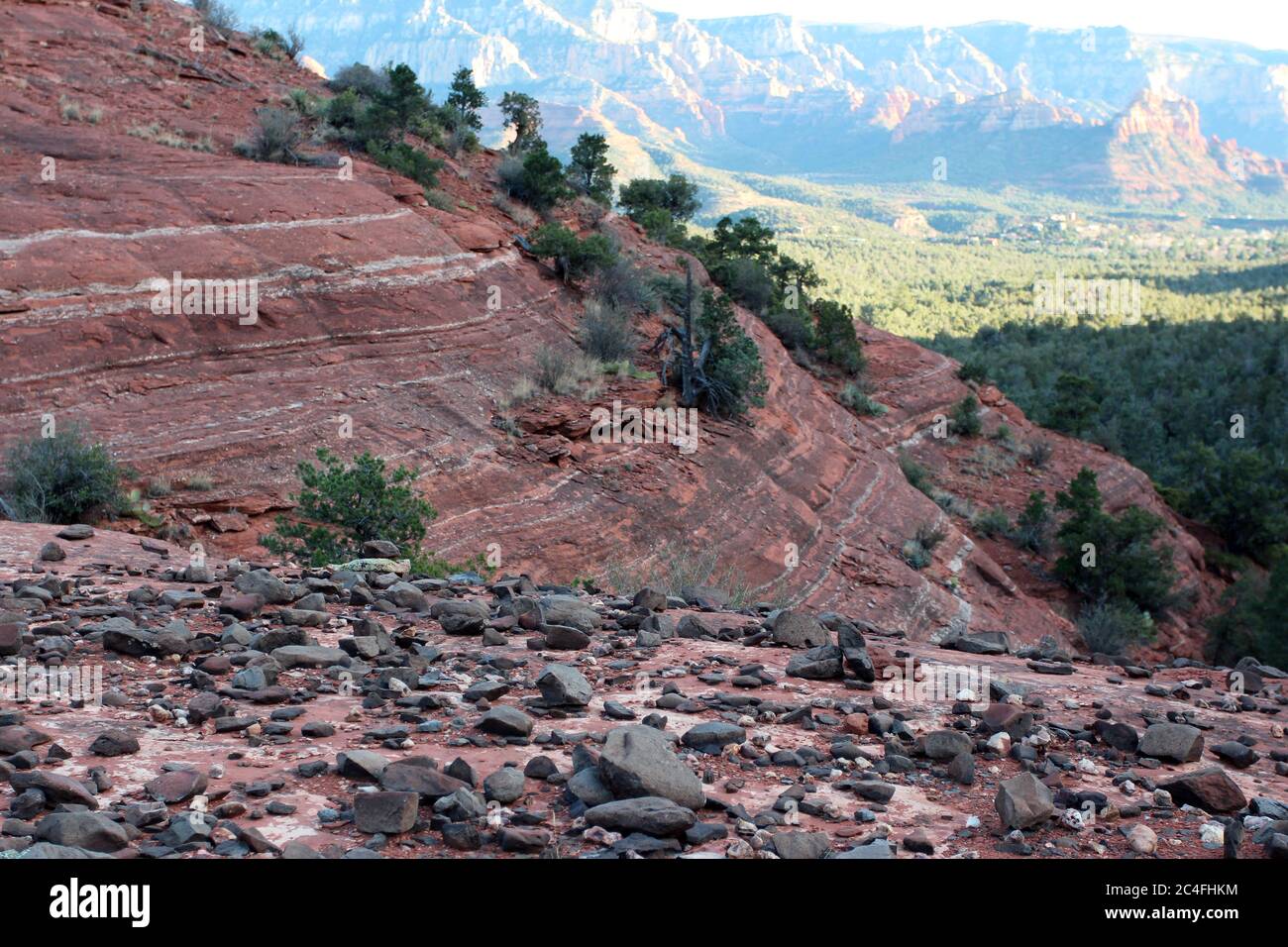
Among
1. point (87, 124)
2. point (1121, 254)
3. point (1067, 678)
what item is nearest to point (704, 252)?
point (87, 124)

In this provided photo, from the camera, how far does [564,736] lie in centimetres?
450

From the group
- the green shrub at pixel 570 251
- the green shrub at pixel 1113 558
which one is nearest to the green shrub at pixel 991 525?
the green shrub at pixel 1113 558

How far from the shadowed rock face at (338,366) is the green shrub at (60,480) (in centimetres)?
70

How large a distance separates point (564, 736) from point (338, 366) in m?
10.3

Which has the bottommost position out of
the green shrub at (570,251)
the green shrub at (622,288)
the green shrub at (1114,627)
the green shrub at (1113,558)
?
the green shrub at (1114,627)

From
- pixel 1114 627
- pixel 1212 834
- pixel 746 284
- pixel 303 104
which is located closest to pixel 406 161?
pixel 303 104

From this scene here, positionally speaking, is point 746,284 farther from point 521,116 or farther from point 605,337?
point 605,337

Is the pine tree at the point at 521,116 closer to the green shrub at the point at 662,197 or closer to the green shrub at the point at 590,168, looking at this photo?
the green shrub at the point at 590,168

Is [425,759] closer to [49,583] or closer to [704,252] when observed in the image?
[49,583]

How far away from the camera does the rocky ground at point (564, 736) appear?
3.46 meters

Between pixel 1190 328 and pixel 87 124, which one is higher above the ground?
pixel 1190 328

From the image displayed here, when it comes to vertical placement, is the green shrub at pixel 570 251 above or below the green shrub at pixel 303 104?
below

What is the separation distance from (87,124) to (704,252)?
47.8ft

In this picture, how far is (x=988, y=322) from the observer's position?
75125 mm
